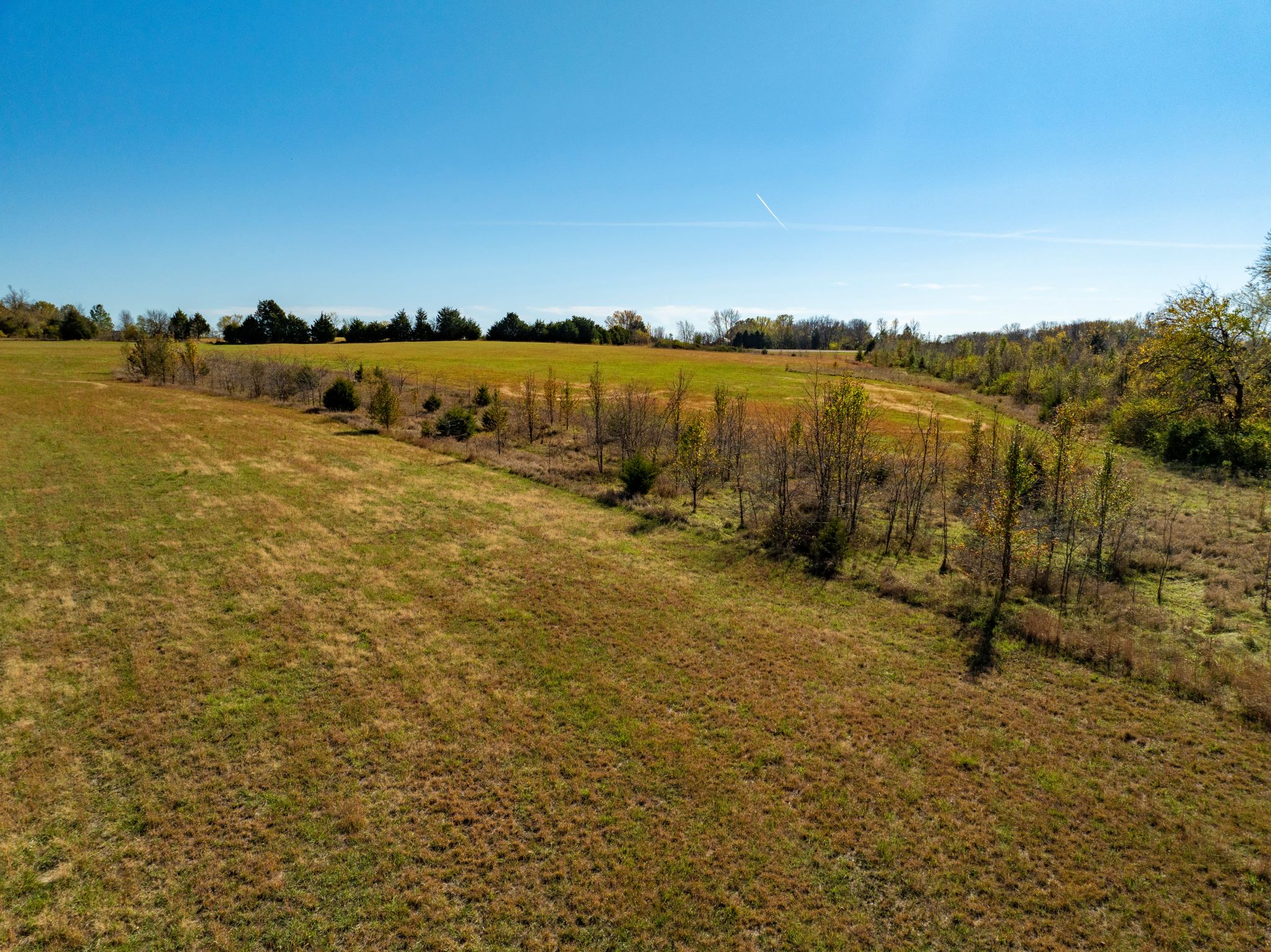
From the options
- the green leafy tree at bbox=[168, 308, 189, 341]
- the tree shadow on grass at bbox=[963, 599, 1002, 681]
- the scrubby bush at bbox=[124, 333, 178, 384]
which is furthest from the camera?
the green leafy tree at bbox=[168, 308, 189, 341]

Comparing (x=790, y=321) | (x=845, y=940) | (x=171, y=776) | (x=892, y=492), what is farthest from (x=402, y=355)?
(x=790, y=321)

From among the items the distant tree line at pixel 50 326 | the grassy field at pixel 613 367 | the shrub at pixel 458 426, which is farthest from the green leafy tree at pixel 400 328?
the shrub at pixel 458 426

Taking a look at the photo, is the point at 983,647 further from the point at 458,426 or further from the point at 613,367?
the point at 613,367

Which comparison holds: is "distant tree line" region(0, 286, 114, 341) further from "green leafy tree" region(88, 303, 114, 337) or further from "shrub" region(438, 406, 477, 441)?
"shrub" region(438, 406, 477, 441)

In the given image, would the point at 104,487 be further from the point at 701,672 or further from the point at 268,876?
the point at 701,672

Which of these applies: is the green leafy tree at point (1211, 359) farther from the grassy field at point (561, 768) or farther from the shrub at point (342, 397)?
the shrub at point (342, 397)

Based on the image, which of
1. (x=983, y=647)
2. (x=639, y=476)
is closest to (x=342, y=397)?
(x=639, y=476)

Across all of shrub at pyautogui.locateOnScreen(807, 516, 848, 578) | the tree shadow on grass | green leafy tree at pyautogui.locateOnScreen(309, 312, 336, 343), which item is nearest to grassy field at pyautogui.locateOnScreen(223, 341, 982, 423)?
green leafy tree at pyautogui.locateOnScreen(309, 312, 336, 343)
